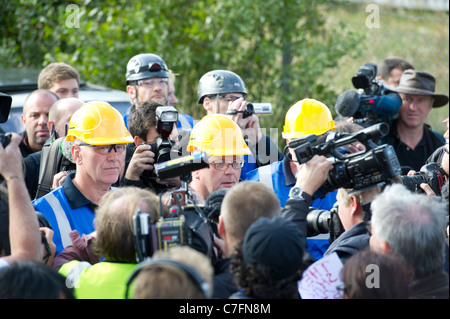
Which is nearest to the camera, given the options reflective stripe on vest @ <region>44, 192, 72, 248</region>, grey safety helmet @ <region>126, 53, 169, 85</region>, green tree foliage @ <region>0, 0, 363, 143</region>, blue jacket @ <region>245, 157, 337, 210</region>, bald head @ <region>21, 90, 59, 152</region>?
reflective stripe on vest @ <region>44, 192, 72, 248</region>

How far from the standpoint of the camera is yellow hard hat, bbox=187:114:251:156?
14.3 feet

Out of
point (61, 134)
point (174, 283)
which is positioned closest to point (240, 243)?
point (174, 283)

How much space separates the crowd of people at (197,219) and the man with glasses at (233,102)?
3 cm

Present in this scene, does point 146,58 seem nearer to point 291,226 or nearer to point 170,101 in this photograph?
point 170,101

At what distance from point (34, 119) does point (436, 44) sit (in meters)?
5.86

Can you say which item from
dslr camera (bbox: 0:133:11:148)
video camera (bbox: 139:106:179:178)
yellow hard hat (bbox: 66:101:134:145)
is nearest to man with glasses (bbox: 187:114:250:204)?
video camera (bbox: 139:106:179:178)

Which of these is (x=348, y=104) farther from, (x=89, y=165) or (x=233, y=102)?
(x=89, y=165)

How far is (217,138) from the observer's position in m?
4.38

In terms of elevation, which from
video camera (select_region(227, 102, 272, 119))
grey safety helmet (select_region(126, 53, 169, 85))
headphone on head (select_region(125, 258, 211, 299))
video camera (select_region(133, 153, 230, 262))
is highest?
grey safety helmet (select_region(126, 53, 169, 85))

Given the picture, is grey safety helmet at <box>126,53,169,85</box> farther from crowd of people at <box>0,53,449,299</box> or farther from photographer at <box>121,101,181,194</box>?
photographer at <box>121,101,181,194</box>

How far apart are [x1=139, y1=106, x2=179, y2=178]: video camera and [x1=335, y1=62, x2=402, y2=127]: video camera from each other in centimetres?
166

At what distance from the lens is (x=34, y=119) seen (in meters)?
5.72

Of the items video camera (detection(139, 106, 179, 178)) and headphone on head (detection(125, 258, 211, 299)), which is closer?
headphone on head (detection(125, 258, 211, 299))

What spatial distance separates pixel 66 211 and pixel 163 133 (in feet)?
3.01
